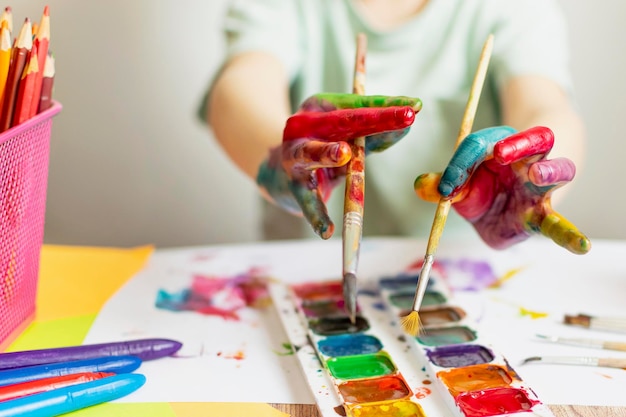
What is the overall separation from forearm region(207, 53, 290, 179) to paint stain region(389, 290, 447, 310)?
17 centimetres

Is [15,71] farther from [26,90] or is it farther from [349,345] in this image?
[349,345]

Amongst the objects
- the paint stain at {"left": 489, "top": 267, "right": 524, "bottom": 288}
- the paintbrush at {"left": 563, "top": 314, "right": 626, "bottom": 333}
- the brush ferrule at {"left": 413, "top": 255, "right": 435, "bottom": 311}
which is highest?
the paint stain at {"left": 489, "top": 267, "right": 524, "bottom": 288}

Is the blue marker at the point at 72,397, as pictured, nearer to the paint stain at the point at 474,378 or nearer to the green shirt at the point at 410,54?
the paint stain at the point at 474,378

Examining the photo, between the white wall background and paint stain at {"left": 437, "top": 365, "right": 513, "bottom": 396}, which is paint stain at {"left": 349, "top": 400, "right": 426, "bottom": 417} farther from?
the white wall background

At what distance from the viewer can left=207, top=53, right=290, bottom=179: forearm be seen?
670 mm

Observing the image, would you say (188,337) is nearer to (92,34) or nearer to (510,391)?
(510,391)

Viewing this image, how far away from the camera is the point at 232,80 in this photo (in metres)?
0.75

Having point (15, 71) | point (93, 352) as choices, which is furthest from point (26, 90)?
point (93, 352)

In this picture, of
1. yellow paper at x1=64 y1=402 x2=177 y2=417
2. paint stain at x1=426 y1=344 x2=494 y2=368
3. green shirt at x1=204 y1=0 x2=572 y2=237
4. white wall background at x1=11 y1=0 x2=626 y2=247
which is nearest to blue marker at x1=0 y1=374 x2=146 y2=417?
yellow paper at x1=64 y1=402 x2=177 y2=417

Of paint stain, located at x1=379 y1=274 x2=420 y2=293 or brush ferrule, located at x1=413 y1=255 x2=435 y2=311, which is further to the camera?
paint stain, located at x1=379 y1=274 x2=420 y2=293

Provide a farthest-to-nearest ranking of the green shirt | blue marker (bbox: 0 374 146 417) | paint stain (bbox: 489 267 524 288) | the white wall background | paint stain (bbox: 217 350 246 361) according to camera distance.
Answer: the white wall background < the green shirt < paint stain (bbox: 489 267 524 288) < paint stain (bbox: 217 350 246 361) < blue marker (bbox: 0 374 146 417)

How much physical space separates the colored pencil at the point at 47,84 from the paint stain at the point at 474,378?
1.13ft

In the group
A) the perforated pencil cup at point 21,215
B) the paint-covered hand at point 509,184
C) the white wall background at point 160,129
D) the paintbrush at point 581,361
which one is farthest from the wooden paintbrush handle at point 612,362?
the white wall background at point 160,129

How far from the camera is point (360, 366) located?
0.49 meters
